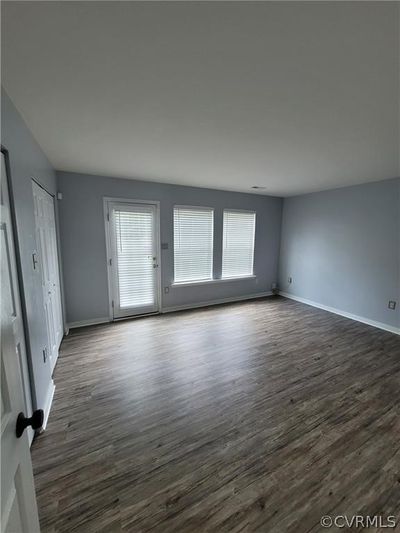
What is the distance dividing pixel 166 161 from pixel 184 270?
86.8 inches

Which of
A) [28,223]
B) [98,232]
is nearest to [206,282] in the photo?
[98,232]

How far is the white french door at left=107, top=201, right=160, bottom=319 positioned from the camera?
12.4ft

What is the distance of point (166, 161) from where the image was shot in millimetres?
2779

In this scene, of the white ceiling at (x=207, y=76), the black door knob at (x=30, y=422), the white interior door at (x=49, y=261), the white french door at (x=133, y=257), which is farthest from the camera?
the white french door at (x=133, y=257)

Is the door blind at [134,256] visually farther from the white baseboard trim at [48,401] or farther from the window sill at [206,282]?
the white baseboard trim at [48,401]

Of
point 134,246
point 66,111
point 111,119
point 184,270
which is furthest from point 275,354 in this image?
point 66,111

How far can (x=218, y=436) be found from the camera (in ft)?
5.76

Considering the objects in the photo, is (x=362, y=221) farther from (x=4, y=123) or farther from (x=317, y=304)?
(x=4, y=123)

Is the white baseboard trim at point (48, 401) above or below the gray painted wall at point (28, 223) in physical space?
below

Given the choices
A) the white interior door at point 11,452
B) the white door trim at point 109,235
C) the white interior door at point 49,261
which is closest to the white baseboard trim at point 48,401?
the white interior door at point 49,261

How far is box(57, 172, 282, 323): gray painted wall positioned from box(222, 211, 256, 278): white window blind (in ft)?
0.57

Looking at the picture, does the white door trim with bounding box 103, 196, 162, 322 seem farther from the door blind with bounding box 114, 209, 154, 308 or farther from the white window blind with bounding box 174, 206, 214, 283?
the white window blind with bounding box 174, 206, 214, 283

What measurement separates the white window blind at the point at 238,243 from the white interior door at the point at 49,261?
10.1ft

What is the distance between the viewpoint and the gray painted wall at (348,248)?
11.8ft
